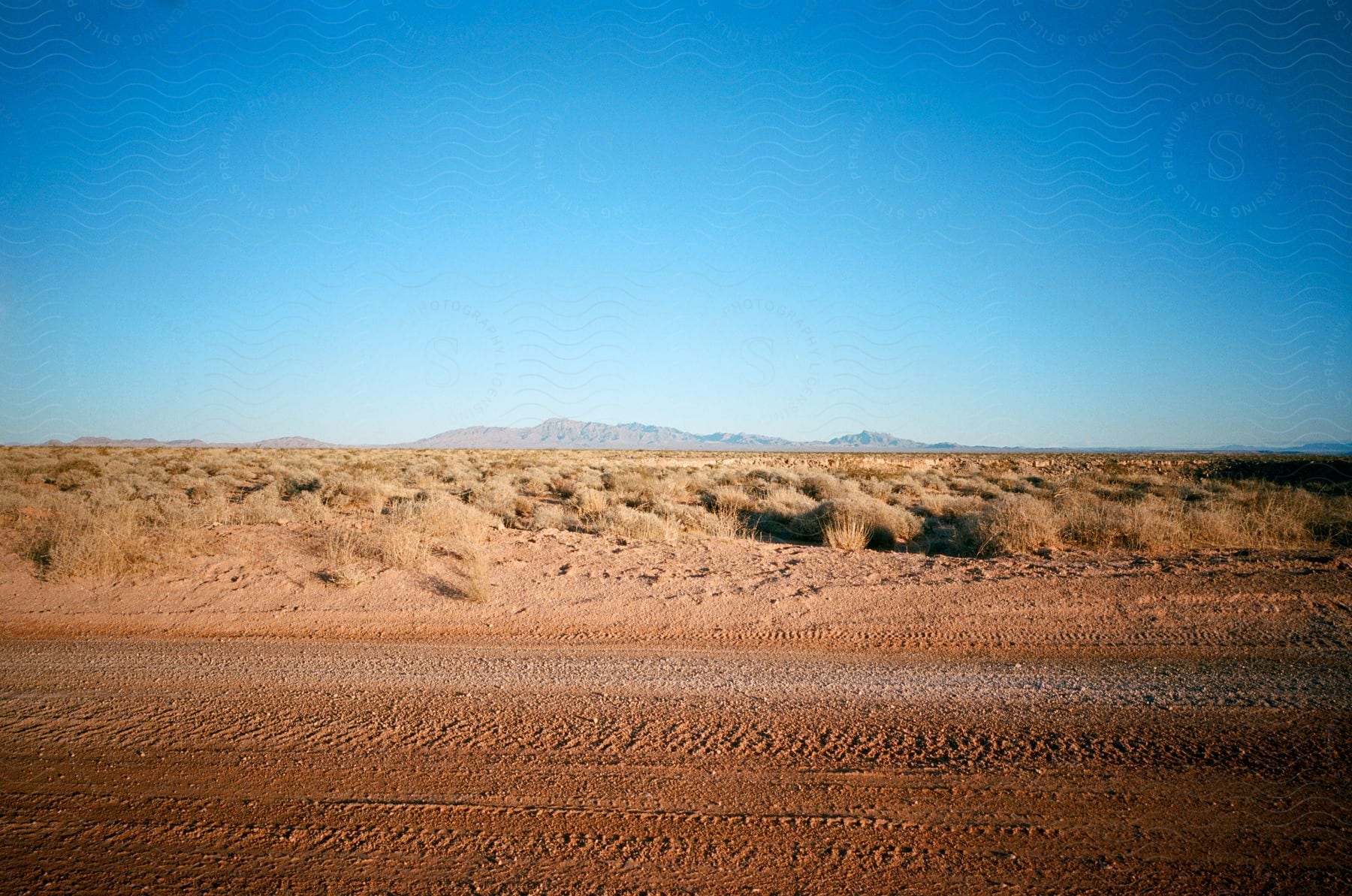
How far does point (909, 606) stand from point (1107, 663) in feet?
7.93

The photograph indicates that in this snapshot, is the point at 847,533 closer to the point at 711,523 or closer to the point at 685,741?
the point at 711,523

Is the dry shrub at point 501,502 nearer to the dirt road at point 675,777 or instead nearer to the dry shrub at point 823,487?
the dry shrub at point 823,487

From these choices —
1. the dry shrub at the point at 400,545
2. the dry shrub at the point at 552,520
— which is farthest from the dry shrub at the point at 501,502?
the dry shrub at the point at 400,545

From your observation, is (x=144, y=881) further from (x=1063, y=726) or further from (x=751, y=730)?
(x=1063, y=726)

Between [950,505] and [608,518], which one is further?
[950,505]

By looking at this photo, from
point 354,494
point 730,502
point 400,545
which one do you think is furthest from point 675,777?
point 354,494

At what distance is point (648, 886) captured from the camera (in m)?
3.28

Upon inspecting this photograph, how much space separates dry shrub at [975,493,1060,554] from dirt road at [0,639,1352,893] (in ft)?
19.6

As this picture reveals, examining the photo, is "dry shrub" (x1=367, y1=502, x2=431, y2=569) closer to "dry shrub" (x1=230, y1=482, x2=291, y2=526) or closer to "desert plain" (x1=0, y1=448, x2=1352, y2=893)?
"desert plain" (x1=0, y1=448, x2=1352, y2=893)

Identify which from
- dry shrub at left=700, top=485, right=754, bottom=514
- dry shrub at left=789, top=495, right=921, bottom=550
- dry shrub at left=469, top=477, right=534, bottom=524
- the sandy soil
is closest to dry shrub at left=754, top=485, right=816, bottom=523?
dry shrub at left=700, top=485, right=754, bottom=514

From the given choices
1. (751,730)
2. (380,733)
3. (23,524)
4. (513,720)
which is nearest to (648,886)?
(751,730)

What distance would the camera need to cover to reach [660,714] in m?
5.32

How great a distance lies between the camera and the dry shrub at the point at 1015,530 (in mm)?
12562

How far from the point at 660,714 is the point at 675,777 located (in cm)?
101
